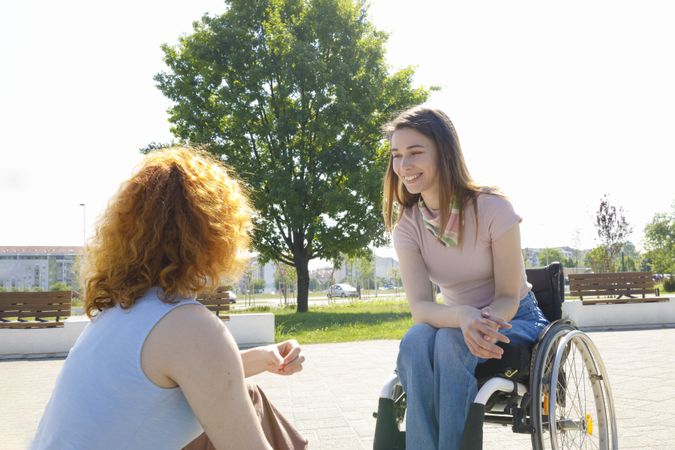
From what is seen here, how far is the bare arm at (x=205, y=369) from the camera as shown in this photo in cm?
130

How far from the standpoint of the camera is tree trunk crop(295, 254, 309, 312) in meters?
20.6

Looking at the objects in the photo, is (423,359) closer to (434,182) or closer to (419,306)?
(419,306)

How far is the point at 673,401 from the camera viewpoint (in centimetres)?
513

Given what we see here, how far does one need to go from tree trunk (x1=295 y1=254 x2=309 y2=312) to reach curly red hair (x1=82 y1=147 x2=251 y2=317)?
18870 millimetres

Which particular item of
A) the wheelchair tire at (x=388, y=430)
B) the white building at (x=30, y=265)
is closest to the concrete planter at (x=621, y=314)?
the wheelchair tire at (x=388, y=430)

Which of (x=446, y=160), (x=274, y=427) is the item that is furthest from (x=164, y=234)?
(x=446, y=160)

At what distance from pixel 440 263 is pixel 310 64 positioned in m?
17.7

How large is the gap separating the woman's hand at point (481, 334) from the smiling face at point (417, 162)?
62 cm

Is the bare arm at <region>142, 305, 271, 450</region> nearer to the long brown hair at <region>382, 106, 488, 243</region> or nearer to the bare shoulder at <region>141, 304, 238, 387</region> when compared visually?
the bare shoulder at <region>141, 304, 238, 387</region>

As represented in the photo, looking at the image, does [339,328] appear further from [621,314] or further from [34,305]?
[34,305]

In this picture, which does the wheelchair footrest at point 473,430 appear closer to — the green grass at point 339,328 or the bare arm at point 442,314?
the bare arm at point 442,314

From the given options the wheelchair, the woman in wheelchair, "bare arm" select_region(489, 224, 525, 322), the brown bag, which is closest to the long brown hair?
the woman in wheelchair

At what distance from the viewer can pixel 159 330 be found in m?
1.32

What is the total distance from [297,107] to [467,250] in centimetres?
1901
